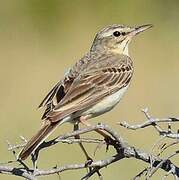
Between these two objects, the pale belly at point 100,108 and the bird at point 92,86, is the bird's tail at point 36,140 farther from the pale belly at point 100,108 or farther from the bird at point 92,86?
the pale belly at point 100,108

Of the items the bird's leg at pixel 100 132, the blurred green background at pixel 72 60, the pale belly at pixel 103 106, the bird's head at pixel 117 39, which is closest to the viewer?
the bird's leg at pixel 100 132

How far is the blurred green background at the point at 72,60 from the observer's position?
11234 millimetres

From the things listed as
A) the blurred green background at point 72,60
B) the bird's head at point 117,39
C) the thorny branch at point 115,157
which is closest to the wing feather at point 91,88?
the bird's head at point 117,39

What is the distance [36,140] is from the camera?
6.05 m

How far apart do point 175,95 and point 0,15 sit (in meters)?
5.64

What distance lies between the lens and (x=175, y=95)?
1205cm

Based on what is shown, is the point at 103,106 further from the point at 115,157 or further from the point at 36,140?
the point at 115,157

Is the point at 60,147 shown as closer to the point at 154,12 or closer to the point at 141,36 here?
the point at 141,36

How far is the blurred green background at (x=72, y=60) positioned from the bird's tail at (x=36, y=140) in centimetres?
368

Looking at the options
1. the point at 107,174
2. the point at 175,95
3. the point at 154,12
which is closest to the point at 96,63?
the point at 107,174

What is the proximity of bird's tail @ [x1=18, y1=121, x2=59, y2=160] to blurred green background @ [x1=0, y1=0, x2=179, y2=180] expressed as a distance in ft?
12.1

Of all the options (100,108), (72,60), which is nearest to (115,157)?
Answer: (100,108)

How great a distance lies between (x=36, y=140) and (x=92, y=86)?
1.30 metres

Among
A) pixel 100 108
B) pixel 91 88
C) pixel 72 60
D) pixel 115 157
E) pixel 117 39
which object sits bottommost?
pixel 115 157
